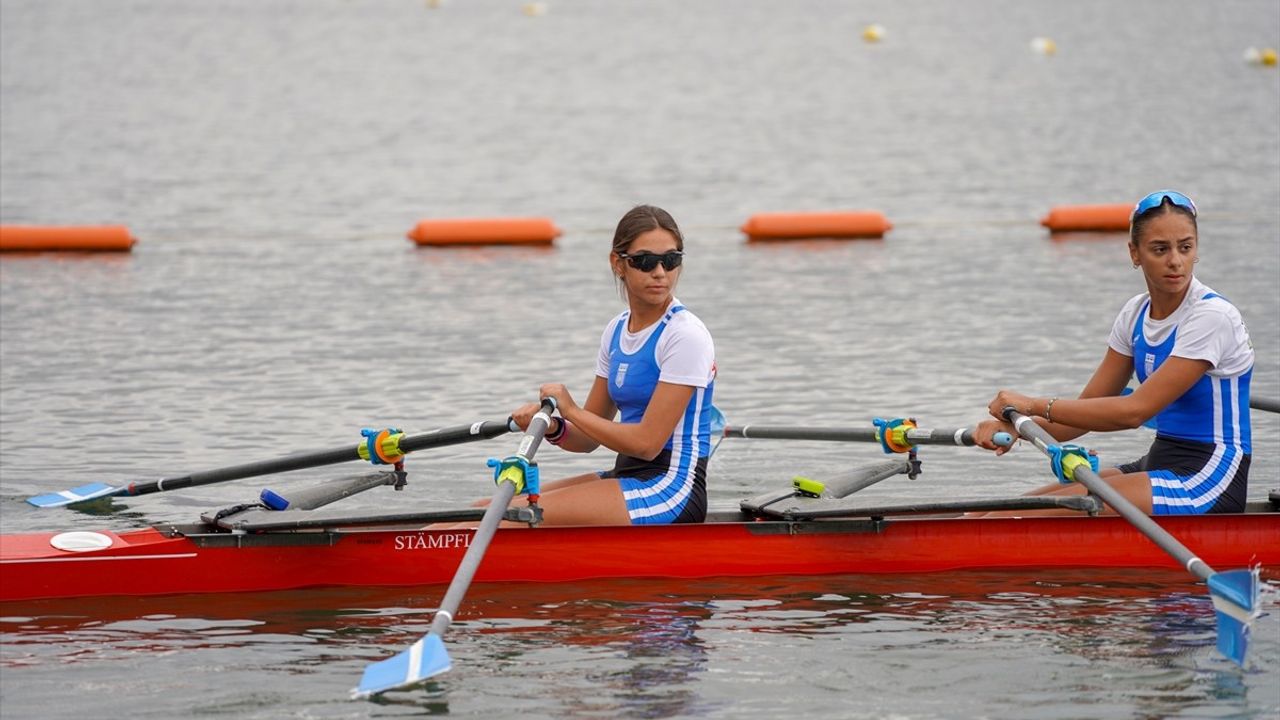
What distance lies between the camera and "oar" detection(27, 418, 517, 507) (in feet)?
31.1

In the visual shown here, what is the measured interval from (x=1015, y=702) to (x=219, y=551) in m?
3.92

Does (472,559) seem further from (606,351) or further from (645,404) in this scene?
(606,351)

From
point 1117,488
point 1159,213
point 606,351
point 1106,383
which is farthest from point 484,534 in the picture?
point 1159,213

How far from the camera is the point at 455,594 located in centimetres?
792

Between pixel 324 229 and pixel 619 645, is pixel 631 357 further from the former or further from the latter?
pixel 324 229

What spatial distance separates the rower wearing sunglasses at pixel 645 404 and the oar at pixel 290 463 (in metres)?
0.52

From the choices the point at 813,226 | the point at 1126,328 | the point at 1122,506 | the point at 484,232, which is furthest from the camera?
the point at 813,226

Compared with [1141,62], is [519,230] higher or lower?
lower

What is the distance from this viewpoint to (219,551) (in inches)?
356

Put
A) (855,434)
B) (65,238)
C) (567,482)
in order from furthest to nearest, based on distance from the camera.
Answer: (65,238)
(855,434)
(567,482)

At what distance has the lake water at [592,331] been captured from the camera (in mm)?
8094

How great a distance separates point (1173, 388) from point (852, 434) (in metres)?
2.11

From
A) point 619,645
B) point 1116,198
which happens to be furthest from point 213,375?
point 1116,198

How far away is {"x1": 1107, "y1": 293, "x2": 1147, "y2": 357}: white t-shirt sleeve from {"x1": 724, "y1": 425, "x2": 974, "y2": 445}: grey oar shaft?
2.77ft
